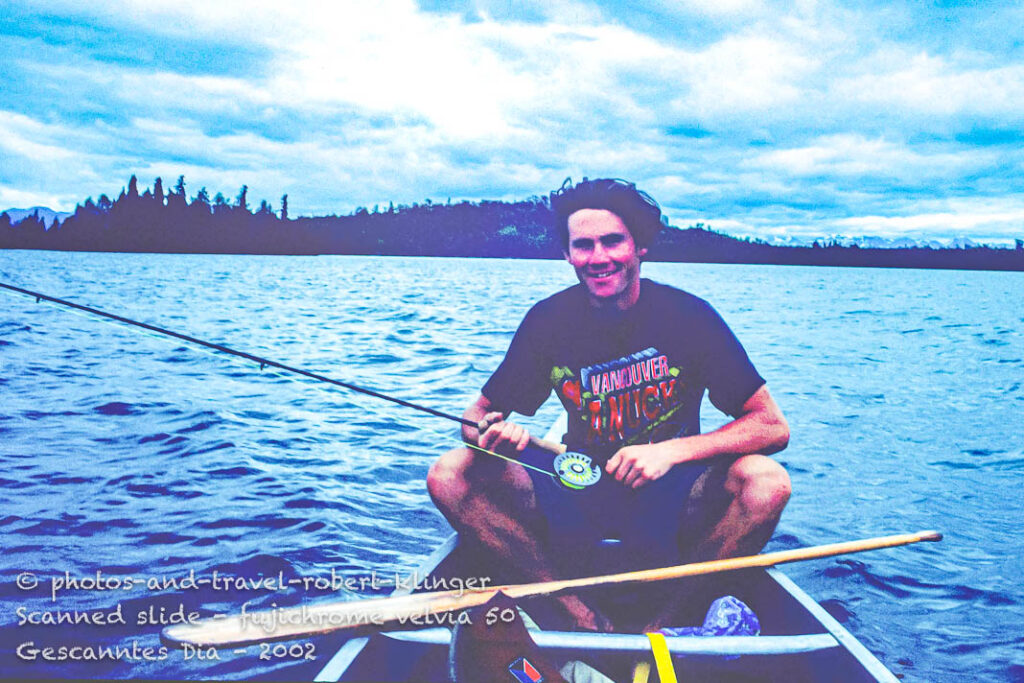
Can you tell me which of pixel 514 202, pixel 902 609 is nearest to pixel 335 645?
pixel 514 202

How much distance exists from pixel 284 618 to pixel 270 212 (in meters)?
1.64

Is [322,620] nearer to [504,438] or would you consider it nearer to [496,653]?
Result: [496,653]

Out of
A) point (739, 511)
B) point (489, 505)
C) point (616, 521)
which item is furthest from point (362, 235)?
point (739, 511)

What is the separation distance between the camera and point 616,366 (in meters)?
1.98

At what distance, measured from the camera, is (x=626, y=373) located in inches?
77.7

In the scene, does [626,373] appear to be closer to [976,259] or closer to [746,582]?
[746,582]

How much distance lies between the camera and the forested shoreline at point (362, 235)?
2457 millimetres

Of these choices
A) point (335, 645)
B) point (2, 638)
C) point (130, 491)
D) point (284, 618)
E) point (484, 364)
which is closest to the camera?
point (284, 618)

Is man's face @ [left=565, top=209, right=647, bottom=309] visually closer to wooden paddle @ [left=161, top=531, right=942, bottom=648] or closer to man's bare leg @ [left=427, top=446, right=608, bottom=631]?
man's bare leg @ [left=427, top=446, right=608, bottom=631]

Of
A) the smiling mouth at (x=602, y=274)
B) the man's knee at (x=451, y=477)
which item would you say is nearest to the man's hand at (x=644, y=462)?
the man's knee at (x=451, y=477)

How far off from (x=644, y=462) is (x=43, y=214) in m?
2.19

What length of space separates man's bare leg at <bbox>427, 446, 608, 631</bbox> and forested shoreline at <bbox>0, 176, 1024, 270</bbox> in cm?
84

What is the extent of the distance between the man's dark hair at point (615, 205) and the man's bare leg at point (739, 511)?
741 mm

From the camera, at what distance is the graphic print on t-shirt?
6.43 ft
